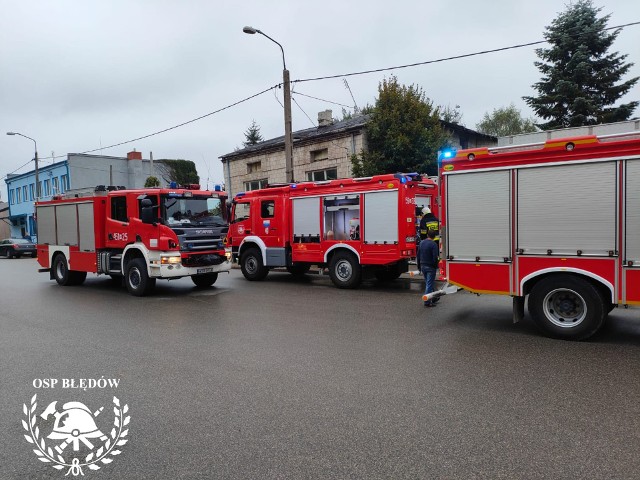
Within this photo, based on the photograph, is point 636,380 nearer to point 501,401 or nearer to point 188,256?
point 501,401

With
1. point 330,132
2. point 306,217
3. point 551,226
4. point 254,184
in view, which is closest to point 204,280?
point 306,217

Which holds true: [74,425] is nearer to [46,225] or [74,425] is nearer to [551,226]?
[551,226]

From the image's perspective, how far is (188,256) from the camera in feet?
37.9

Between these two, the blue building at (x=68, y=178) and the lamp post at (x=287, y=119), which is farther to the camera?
the blue building at (x=68, y=178)

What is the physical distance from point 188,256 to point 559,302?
8.09m

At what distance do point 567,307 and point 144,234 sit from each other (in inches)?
356

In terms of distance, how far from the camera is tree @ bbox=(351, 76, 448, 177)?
65.4 feet

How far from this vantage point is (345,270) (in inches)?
482

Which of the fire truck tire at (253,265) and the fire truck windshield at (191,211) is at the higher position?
the fire truck windshield at (191,211)

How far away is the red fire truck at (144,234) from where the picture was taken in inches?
444

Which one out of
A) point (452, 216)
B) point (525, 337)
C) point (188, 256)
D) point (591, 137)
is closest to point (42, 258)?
point (188, 256)

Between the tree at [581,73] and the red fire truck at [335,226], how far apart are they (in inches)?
461

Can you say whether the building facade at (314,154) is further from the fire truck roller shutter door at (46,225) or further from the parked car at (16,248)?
the parked car at (16,248)

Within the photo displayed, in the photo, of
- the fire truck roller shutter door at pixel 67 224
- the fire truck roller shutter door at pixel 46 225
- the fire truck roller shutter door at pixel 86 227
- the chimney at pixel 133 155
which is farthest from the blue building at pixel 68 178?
the fire truck roller shutter door at pixel 86 227
